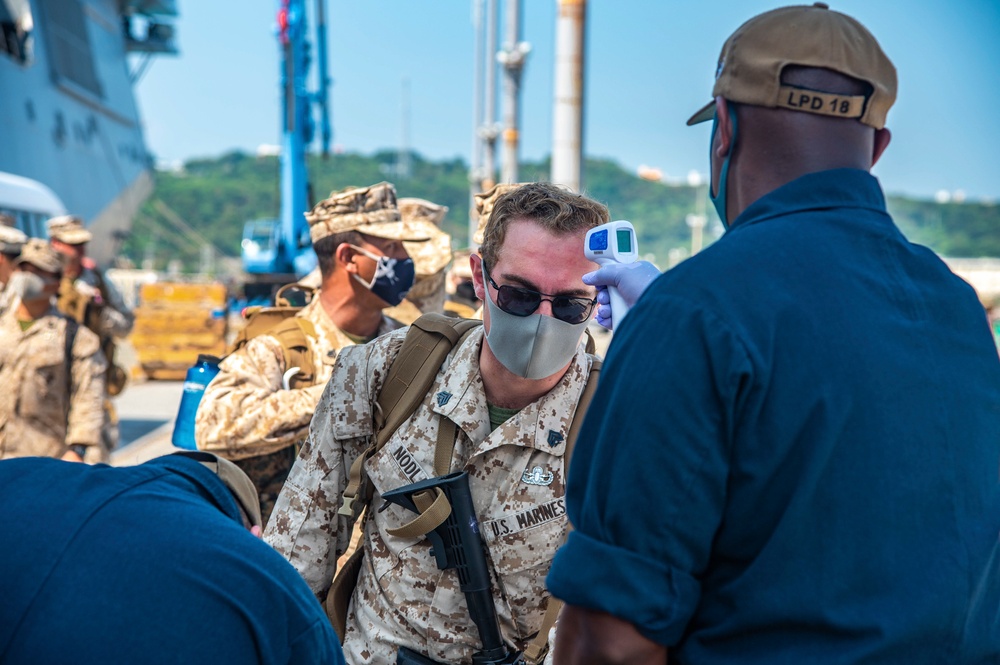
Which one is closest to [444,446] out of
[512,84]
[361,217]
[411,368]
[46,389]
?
[411,368]

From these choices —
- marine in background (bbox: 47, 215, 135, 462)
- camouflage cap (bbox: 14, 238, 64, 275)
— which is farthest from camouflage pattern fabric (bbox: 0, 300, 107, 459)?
marine in background (bbox: 47, 215, 135, 462)

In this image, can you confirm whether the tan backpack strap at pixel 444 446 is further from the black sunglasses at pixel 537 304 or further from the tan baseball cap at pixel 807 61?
the tan baseball cap at pixel 807 61

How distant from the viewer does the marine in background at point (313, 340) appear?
379 cm

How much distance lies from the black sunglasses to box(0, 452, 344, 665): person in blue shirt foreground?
46.7 inches

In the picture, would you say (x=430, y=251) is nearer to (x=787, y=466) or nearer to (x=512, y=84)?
(x=787, y=466)

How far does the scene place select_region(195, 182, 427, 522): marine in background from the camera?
379cm

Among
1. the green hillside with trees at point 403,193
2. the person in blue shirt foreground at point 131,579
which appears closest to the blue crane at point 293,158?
the person in blue shirt foreground at point 131,579

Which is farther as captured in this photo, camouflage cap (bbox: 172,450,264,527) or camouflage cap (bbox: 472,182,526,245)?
camouflage cap (bbox: 472,182,526,245)

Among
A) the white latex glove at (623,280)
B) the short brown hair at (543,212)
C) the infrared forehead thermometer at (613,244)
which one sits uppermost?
the infrared forehead thermometer at (613,244)

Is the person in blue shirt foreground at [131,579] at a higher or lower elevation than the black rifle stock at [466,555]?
higher

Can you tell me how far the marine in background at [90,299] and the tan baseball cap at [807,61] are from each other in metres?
7.57

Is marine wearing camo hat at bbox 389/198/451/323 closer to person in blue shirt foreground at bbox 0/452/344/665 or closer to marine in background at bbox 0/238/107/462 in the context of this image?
marine in background at bbox 0/238/107/462

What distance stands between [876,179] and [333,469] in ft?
5.81

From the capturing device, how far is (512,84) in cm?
1178
